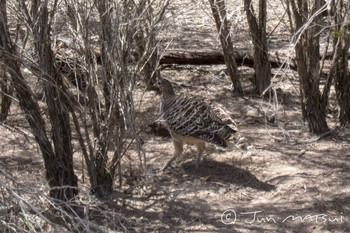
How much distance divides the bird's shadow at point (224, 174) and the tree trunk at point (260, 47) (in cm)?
207

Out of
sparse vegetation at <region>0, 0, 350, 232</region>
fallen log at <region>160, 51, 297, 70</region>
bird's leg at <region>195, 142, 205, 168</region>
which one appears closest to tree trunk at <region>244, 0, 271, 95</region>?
sparse vegetation at <region>0, 0, 350, 232</region>

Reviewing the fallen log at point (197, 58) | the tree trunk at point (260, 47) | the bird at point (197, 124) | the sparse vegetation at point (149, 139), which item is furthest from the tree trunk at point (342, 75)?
the fallen log at point (197, 58)

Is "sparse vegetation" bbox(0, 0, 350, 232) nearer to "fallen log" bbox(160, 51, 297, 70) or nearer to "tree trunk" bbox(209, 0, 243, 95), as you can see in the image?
"tree trunk" bbox(209, 0, 243, 95)

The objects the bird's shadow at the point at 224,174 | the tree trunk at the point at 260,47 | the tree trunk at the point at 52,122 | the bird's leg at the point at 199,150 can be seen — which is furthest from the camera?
the tree trunk at the point at 260,47

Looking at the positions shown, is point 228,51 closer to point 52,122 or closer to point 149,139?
point 149,139

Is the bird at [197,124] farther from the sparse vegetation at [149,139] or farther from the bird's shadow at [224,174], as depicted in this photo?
the sparse vegetation at [149,139]

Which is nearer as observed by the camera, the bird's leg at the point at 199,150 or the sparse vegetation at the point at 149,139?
the sparse vegetation at the point at 149,139

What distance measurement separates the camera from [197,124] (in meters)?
6.19

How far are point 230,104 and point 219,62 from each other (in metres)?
1.06

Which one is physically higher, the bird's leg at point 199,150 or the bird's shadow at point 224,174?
the bird's leg at point 199,150

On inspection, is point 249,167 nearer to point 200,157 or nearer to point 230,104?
point 200,157

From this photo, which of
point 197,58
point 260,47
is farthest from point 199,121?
point 197,58

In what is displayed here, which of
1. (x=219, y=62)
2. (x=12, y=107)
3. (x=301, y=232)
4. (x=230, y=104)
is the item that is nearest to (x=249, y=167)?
(x=301, y=232)

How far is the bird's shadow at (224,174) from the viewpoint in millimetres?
5801
